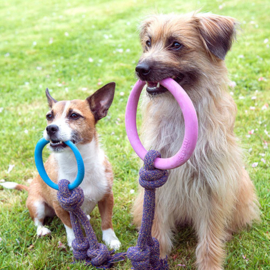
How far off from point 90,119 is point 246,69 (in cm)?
454

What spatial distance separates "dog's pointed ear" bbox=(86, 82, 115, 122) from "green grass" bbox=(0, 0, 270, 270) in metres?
0.73

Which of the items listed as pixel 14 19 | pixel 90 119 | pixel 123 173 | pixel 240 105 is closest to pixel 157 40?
pixel 90 119

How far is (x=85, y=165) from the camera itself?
3.16 metres

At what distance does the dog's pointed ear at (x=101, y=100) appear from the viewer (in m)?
3.16

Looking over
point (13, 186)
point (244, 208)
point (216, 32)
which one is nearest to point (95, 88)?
point (13, 186)

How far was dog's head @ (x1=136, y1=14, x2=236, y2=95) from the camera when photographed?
247 centimetres

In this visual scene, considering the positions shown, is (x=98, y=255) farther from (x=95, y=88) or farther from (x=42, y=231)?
(x=95, y=88)

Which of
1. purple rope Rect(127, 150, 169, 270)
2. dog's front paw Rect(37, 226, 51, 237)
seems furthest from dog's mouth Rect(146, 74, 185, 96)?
dog's front paw Rect(37, 226, 51, 237)

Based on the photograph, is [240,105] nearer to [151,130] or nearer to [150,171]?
[151,130]

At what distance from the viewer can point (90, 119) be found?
3.13m

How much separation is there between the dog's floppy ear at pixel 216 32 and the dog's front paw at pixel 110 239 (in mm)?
1961

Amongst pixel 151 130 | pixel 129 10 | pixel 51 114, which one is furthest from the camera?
pixel 129 10

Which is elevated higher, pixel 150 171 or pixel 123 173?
pixel 150 171

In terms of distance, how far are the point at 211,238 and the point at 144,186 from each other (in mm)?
1068
